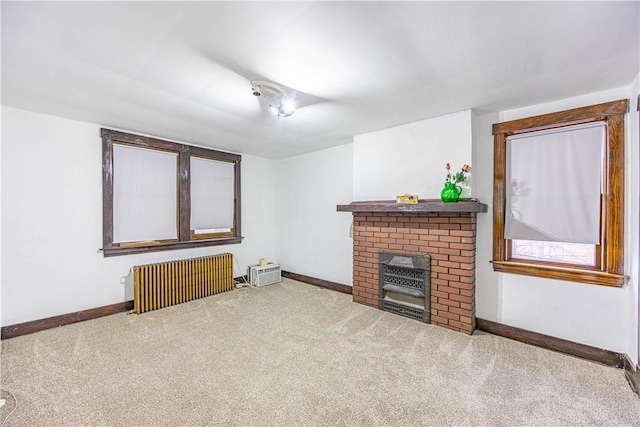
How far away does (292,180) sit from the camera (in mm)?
5105

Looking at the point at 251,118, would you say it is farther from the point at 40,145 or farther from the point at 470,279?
the point at 470,279

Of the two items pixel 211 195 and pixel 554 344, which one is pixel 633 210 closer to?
pixel 554 344

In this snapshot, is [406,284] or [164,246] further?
[164,246]

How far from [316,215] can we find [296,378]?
2.92 metres

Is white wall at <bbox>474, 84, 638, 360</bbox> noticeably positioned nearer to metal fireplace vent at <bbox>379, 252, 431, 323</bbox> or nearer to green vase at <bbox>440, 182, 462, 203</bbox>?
green vase at <bbox>440, 182, 462, 203</bbox>

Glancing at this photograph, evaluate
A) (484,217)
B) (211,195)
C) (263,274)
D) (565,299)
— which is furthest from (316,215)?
(565,299)

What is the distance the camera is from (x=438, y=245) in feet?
9.98

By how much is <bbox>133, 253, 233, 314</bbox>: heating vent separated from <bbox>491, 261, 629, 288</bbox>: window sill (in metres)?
3.87

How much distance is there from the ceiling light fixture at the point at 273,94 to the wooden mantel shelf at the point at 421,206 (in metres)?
1.59

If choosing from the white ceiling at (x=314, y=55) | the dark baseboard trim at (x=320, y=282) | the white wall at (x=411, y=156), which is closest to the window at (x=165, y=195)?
the white ceiling at (x=314, y=55)

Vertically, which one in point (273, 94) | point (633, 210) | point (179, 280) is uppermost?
point (273, 94)

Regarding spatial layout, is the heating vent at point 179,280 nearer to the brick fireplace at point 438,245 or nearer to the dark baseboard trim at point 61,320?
the dark baseboard trim at point 61,320

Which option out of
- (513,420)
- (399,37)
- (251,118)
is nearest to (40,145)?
(251,118)

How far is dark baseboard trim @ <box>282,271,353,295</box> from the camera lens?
165 inches
